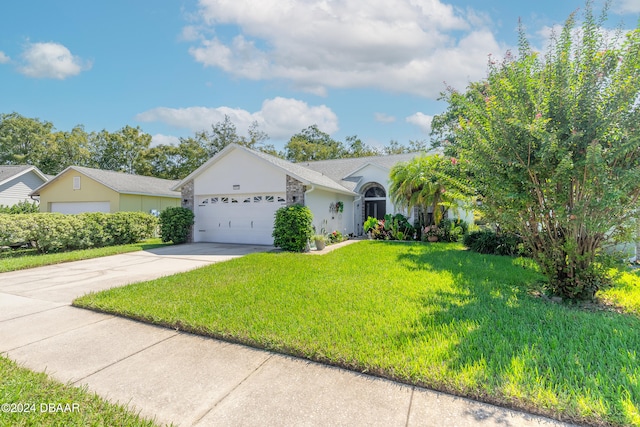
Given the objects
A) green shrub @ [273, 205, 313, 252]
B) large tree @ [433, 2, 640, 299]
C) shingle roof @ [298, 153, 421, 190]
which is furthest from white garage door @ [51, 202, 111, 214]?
large tree @ [433, 2, 640, 299]

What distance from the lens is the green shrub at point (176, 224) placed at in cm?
1402

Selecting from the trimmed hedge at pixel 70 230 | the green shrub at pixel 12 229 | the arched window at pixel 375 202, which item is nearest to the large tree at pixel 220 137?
the trimmed hedge at pixel 70 230

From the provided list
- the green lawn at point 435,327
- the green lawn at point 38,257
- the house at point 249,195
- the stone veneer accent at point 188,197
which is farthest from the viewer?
the stone veneer accent at point 188,197

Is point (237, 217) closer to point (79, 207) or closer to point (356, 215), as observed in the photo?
point (356, 215)

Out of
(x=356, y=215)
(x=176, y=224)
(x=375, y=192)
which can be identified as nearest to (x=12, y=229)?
(x=176, y=224)

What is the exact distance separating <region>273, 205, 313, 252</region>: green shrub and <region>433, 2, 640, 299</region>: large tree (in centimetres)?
696

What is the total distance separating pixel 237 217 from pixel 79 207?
12.6m

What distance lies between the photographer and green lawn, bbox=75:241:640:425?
8.43ft

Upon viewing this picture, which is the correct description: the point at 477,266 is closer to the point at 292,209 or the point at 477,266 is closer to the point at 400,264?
the point at 400,264

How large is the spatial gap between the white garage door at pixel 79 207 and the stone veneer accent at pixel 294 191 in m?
13.1

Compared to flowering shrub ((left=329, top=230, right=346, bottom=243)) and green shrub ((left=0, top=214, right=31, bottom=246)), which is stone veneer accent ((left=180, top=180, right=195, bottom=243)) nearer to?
green shrub ((left=0, top=214, right=31, bottom=246))

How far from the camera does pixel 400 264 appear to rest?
8.34 meters

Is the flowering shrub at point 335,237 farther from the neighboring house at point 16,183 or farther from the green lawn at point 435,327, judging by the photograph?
the neighboring house at point 16,183

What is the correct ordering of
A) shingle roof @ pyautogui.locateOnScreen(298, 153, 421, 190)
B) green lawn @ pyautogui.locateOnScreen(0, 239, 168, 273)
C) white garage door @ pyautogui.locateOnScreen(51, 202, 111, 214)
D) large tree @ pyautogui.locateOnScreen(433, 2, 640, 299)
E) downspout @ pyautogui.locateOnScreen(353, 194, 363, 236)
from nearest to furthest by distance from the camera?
large tree @ pyautogui.locateOnScreen(433, 2, 640, 299) → green lawn @ pyautogui.locateOnScreen(0, 239, 168, 273) → downspout @ pyautogui.locateOnScreen(353, 194, 363, 236) → shingle roof @ pyautogui.locateOnScreen(298, 153, 421, 190) → white garage door @ pyautogui.locateOnScreen(51, 202, 111, 214)
